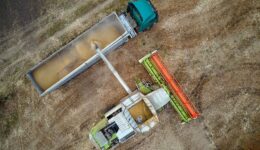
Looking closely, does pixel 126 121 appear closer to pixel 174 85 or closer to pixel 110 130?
pixel 110 130

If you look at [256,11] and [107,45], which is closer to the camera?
[107,45]

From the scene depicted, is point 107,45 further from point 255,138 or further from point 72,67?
point 255,138

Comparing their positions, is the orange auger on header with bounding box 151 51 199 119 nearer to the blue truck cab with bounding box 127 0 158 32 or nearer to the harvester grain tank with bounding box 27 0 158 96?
the blue truck cab with bounding box 127 0 158 32

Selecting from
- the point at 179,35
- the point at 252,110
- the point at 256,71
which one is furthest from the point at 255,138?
the point at 179,35

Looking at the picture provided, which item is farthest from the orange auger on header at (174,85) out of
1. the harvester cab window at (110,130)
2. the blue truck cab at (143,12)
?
the harvester cab window at (110,130)

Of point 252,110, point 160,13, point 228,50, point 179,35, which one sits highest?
point 160,13

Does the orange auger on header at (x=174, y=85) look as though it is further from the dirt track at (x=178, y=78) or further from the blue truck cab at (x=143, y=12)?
the blue truck cab at (x=143, y=12)
